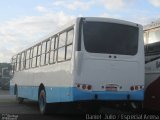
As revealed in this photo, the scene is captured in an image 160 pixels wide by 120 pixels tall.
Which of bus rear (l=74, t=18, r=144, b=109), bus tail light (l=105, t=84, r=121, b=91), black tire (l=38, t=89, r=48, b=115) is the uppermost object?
bus rear (l=74, t=18, r=144, b=109)

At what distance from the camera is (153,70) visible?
14.6 m

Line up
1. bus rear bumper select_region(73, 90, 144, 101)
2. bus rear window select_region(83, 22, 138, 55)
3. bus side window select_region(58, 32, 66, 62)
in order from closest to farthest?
bus rear bumper select_region(73, 90, 144, 101) < bus rear window select_region(83, 22, 138, 55) < bus side window select_region(58, 32, 66, 62)

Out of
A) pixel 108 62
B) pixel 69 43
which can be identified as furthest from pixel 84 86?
pixel 69 43

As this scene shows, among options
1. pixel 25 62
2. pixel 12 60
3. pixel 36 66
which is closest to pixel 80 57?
pixel 36 66

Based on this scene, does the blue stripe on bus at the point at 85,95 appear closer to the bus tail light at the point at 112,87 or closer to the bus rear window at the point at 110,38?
the bus tail light at the point at 112,87

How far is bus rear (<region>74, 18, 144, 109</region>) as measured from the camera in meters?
12.8

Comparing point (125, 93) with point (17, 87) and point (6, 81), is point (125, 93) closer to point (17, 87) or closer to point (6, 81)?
point (17, 87)

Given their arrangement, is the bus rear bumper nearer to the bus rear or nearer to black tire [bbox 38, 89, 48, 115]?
the bus rear

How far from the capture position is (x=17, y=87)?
920 inches

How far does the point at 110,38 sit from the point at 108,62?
2.59 feet

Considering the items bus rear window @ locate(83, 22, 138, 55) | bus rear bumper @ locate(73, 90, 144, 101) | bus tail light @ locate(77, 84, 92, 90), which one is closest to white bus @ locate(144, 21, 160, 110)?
bus rear bumper @ locate(73, 90, 144, 101)

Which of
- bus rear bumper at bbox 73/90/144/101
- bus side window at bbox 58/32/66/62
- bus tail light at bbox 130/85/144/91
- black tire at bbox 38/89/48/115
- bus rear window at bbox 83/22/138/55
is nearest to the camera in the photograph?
bus rear bumper at bbox 73/90/144/101

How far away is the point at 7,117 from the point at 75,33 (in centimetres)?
407

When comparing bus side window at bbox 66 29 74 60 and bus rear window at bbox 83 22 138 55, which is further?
bus side window at bbox 66 29 74 60
